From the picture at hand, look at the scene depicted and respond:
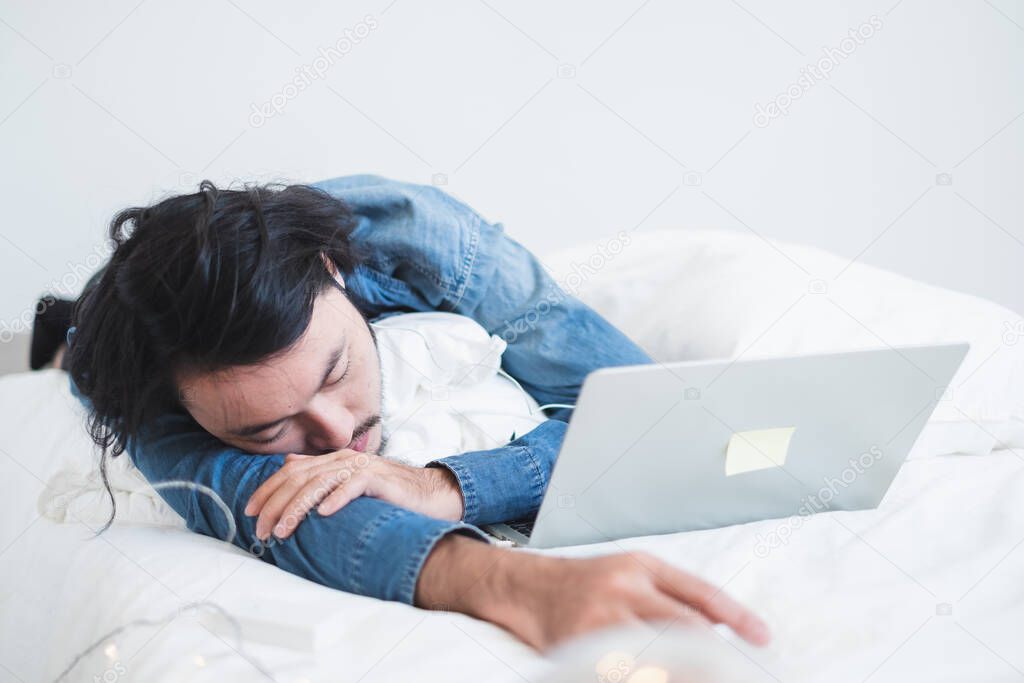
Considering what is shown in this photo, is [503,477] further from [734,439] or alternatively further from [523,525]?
[734,439]

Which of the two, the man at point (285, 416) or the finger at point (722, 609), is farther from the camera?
the man at point (285, 416)

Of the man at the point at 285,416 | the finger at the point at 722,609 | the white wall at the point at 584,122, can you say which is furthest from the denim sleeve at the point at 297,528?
the white wall at the point at 584,122

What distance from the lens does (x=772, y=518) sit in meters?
1.01

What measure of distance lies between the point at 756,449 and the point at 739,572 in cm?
12

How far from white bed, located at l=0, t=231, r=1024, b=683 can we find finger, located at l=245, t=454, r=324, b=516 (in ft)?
0.18

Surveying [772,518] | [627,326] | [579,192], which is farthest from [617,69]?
[772,518]

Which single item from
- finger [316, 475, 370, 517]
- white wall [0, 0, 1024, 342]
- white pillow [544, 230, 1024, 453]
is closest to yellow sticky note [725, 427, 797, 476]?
finger [316, 475, 370, 517]

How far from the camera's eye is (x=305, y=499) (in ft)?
2.99

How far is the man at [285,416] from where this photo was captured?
835 millimetres

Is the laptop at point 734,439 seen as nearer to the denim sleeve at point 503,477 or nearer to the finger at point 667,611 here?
the denim sleeve at point 503,477

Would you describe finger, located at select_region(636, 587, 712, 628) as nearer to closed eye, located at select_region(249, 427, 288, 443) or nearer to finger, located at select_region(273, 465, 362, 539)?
finger, located at select_region(273, 465, 362, 539)

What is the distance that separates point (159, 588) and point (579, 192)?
1.53m

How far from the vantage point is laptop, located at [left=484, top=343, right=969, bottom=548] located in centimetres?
79

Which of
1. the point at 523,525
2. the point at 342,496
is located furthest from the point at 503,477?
the point at 342,496
